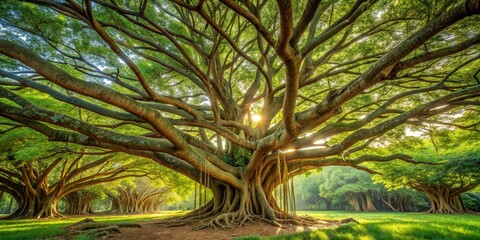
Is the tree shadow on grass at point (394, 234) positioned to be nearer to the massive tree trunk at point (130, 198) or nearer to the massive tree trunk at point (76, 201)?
the massive tree trunk at point (130, 198)

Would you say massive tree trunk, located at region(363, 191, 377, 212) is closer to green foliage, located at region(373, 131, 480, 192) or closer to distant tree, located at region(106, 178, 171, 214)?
green foliage, located at region(373, 131, 480, 192)

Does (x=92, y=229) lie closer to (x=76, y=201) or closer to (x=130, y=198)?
(x=76, y=201)

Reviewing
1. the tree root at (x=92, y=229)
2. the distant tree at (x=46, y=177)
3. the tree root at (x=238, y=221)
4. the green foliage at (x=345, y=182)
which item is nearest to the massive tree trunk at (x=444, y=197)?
the green foliage at (x=345, y=182)

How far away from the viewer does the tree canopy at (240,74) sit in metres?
3.48

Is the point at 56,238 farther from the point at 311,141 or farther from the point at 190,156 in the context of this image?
the point at 311,141

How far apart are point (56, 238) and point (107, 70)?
207 inches

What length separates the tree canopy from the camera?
3.48m

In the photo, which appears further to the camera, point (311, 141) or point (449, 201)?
point (449, 201)

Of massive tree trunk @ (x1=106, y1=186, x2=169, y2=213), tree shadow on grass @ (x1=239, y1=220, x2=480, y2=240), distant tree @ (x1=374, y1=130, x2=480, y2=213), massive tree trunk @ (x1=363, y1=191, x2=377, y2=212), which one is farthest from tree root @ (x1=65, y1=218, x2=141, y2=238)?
massive tree trunk @ (x1=363, y1=191, x2=377, y2=212)

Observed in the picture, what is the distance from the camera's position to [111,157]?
475 inches

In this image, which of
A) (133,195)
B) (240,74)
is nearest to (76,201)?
(133,195)

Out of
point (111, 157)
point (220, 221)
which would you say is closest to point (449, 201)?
point (220, 221)

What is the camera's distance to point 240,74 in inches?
375

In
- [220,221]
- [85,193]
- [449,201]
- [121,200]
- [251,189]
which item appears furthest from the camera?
[121,200]
